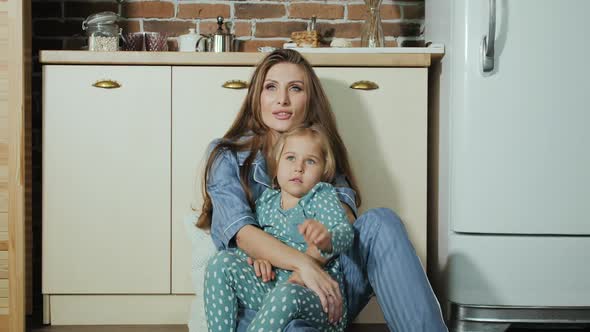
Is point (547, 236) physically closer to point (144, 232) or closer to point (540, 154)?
point (540, 154)

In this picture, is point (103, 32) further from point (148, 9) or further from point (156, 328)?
point (156, 328)

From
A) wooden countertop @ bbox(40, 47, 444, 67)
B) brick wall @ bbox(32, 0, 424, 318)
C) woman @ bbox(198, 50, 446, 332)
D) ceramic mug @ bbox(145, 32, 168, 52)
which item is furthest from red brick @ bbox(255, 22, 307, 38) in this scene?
woman @ bbox(198, 50, 446, 332)

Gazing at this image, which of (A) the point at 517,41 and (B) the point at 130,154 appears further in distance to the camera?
(B) the point at 130,154

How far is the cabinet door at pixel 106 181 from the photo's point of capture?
188 cm

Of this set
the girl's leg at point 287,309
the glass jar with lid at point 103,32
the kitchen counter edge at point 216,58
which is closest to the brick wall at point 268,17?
the glass jar with lid at point 103,32

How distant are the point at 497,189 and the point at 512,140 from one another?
0.15 m

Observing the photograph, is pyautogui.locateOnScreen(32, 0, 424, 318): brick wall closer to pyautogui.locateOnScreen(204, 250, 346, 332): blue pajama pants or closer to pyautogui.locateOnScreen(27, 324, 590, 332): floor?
pyautogui.locateOnScreen(27, 324, 590, 332): floor

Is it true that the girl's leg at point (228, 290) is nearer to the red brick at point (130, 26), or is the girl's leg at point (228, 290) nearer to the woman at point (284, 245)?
A: the woman at point (284, 245)

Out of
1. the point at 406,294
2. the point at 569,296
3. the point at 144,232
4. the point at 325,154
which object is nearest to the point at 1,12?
the point at 144,232

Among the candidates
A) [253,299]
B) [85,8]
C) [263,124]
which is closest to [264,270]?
[253,299]

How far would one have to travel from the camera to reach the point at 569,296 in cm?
172

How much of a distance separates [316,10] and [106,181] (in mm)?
1076

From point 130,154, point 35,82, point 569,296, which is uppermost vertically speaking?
point 35,82

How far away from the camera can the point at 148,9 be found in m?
2.37
